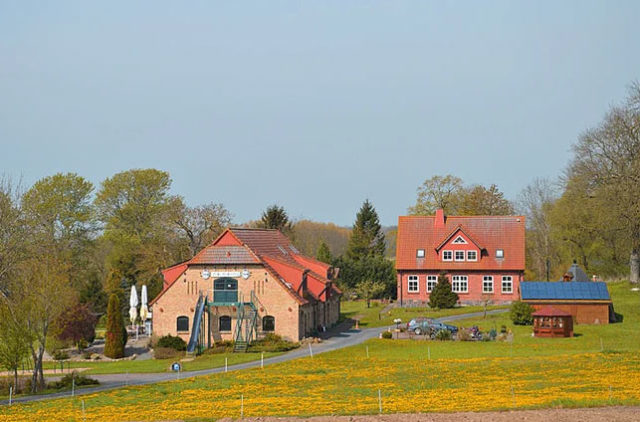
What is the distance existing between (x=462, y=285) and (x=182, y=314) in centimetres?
2783

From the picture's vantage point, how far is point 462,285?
80188 mm

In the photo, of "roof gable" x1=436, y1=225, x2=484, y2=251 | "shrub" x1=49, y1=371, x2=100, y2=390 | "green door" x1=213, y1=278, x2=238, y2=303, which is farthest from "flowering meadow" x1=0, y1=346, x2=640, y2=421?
"roof gable" x1=436, y1=225, x2=484, y2=251

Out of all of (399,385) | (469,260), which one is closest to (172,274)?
(469,260)

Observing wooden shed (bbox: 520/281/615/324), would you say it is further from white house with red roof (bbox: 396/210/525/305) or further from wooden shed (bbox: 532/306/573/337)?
white house with red roof (bbox: 396/210/525/305)

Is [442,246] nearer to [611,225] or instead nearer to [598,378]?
[611,225]

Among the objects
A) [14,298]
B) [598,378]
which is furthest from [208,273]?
[598,378]

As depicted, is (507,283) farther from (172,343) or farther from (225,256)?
(172,343)

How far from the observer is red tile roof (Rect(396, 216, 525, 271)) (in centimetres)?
8000

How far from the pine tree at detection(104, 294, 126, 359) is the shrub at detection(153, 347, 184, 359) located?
254 cm

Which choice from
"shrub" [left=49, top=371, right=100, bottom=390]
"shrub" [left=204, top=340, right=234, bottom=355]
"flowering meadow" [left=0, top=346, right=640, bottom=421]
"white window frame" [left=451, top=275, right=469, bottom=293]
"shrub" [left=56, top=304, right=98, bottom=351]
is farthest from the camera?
"white window frame" [left=451, top=275, right=469, bottom=293]

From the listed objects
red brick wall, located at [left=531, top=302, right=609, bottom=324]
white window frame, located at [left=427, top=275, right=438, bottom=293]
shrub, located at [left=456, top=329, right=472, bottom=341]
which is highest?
white window frame, located at [left=427, top=275, right=438, bottom=293]

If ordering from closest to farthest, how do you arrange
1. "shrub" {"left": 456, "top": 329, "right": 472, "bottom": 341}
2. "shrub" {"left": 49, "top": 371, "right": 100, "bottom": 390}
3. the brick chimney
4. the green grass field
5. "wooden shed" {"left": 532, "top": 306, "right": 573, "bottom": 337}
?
1. "shrub" {"left": 49, "top": 371, "right": 100, "bottom": 390}
2. the green grass field
3. "wooden shed" {"left": 532, "top": 306, "right": 573, "bottom": 337}
4. "shrub" {"left": 456, "top": 329, "right": 472, "bottom": 341}
5. the brick chimney

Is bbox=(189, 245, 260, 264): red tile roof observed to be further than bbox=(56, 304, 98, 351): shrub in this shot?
No

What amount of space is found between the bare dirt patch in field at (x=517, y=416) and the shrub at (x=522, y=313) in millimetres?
31467
